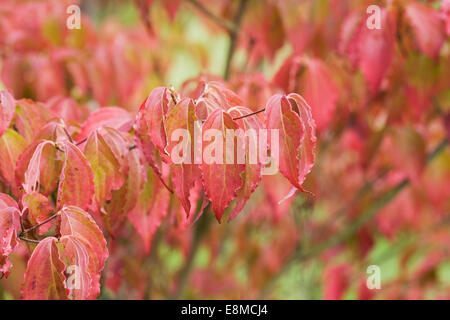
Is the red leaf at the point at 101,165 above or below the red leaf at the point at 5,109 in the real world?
below

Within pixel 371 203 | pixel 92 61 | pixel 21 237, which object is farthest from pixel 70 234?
pixel 371 203

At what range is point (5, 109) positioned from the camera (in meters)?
→ 0.81

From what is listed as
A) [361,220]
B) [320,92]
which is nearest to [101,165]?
[320,92]

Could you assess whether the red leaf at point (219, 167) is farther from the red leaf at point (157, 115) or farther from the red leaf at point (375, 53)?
the red leaf at point (375, 53)

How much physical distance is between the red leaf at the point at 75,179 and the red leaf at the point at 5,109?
13cm

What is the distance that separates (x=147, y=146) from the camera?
76cm

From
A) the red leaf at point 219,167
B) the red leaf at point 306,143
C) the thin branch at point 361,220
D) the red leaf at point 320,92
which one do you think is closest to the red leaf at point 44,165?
the red leaf at point 219,167

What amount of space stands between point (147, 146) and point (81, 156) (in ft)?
0.30

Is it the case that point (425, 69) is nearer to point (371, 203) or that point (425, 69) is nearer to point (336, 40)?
point (336, 40)

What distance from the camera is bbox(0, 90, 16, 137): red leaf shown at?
0.80 meters

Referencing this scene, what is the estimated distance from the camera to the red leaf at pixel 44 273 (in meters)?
0.67

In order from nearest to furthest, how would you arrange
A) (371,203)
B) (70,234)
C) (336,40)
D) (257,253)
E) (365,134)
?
1. (70,234)
2. (336,40)
3. (365,134)
4. (371,203)
5. (257,253)
